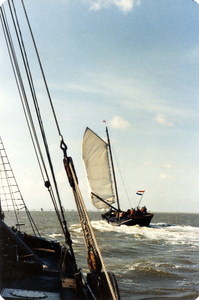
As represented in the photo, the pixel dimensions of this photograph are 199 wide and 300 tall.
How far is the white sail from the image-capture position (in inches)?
1544

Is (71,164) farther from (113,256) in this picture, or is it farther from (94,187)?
(94,187)

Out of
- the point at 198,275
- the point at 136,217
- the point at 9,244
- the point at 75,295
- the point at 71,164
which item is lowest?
the point at 136,217

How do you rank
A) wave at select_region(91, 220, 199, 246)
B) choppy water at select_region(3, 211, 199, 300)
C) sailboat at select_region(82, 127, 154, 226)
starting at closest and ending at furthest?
choppy water at select_region(3, 211, 199, 300), wave at select_region(91, 220, 199, 246), sailboat at select_region(82, 127, 154, 226)

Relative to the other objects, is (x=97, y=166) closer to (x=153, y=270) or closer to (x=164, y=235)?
(x=164, y=235)

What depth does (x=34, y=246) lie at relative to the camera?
7652 mm

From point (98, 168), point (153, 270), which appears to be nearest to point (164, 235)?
point (153, 270)

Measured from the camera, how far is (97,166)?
131 feet

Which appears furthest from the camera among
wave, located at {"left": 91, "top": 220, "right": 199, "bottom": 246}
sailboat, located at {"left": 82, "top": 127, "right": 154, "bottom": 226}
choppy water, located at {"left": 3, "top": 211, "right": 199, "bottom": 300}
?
sailboat, located at {"left": 82, "top": 127, "right": 154, "bottom": 226}

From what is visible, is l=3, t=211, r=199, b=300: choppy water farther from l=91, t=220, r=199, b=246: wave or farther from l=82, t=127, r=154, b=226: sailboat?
l=82, t=127, r=154, b=226: sailboat

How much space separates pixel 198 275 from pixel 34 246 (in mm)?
6825

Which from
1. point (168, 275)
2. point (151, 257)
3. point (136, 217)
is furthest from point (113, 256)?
point (136, 217)

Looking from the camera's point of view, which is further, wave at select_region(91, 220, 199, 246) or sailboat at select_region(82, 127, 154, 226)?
sailboat at select_region(82, 127, 154, 226)

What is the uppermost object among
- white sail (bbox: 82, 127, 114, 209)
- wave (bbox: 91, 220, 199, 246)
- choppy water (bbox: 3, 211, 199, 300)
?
white sail (bbox: 82, 127, 114, 209)

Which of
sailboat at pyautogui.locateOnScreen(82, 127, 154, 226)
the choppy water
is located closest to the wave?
the choppy water
